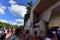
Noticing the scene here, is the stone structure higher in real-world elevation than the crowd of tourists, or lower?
higher

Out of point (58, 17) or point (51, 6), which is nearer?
point (58, 17)

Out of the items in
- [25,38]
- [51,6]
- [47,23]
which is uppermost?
[51,6]

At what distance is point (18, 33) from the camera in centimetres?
921

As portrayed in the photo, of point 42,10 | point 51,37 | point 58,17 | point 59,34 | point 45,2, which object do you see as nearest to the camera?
point 51,37

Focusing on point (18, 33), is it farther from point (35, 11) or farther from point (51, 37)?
point (35, 11)

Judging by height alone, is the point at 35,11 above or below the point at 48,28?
above

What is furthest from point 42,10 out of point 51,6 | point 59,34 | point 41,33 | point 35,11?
point 59,34

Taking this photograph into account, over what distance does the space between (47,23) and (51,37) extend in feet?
8.79

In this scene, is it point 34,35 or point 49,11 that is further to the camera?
point 49,11

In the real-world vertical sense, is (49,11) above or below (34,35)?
above

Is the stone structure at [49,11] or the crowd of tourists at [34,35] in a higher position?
the stone structure at [49,11]

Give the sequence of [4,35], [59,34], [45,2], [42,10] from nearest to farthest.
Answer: [59,34]
[45,2]
[4,35]
[42,10]

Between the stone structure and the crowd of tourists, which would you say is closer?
the crowd of tourists

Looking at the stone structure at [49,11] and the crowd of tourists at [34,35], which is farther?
the stone structure at [49,11]
